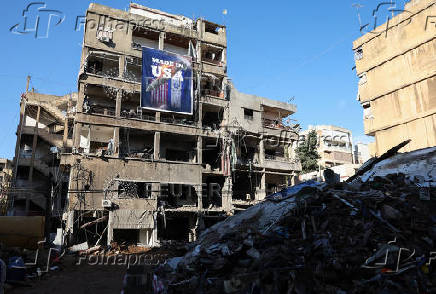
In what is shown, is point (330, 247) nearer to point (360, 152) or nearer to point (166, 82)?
point (166, 82)

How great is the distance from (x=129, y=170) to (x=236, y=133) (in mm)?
11062

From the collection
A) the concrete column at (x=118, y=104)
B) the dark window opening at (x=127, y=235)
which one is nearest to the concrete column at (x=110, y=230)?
the dark window opening at (x=127, y=235)

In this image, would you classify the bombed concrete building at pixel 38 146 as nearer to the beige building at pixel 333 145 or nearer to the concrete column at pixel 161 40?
the concrete column at pixel 161 40

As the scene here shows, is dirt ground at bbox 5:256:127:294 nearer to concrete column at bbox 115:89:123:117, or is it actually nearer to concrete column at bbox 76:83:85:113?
concrete column at bbox 76:83:85:113

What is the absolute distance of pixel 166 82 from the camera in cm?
2814

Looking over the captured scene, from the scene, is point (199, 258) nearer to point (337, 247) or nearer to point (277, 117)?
point (337, 247)

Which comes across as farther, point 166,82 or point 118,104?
point 166,82

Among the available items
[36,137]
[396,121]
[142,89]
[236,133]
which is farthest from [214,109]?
[36,137]

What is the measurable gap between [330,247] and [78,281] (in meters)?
11.3

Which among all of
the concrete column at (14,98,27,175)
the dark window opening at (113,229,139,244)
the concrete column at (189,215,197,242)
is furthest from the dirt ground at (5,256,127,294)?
the concrete column at (14,98,27,175)

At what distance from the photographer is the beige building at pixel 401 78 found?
65.1 feet

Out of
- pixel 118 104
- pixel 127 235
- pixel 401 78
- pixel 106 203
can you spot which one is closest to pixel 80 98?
pixel 118 104

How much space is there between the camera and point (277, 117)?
37.1 metres

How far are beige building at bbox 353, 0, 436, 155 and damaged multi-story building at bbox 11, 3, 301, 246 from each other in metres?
12.1
